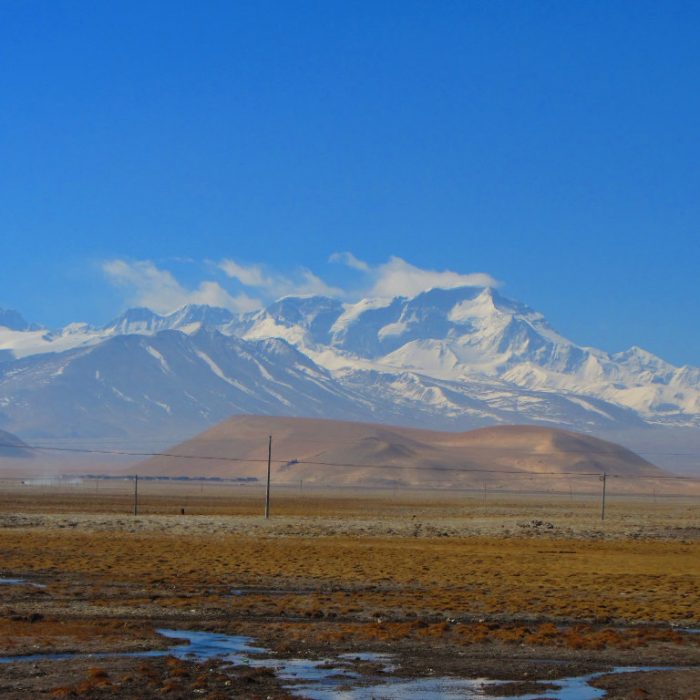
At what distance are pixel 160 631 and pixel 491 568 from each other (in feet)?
59.7

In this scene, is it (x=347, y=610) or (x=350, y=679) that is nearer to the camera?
(x=350, y=679)

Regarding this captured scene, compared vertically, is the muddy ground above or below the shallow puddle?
above

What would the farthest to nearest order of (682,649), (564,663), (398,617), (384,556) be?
1. (384,556)
2. (398,617)
3. (682,649)
4. (564,663)

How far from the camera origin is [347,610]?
27.1 meters

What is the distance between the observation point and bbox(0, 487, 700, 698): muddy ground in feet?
61.6

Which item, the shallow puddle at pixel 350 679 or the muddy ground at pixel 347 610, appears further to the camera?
the muddy ground at pixel 347 610

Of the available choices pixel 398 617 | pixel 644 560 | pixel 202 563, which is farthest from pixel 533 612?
pixel 644 560

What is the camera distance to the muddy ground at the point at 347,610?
1877cm

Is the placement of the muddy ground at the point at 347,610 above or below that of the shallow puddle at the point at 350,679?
above

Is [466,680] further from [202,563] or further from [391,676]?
[202,563]

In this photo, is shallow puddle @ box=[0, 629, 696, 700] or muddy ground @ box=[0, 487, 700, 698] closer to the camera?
shallow puddle @ box=[0, 629, 696, 700]

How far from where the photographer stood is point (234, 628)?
24094mm

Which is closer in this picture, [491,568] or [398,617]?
[398,617]

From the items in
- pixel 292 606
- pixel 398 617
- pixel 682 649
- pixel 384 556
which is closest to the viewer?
pixel 682 649
